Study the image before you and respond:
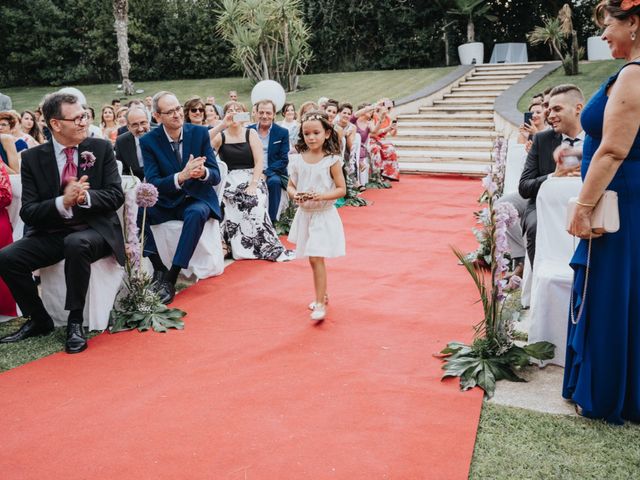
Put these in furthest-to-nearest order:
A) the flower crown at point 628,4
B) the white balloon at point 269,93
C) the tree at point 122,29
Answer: the tree at point 122,29 < the white balloon at point 269,93 < the flower crown at point 628,4

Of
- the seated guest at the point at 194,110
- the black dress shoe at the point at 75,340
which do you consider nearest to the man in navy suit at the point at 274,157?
the seated guest at the point at 194,110

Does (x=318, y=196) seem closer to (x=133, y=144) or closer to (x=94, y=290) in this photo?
(x=94, y=290)

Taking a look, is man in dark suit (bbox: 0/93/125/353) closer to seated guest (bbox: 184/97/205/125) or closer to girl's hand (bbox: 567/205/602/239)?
seated guest (bbox: 184/97/205/125)

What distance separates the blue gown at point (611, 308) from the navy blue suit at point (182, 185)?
3334mm

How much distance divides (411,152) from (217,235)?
8.44 metres

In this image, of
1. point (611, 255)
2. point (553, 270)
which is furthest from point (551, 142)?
point (611, 255)

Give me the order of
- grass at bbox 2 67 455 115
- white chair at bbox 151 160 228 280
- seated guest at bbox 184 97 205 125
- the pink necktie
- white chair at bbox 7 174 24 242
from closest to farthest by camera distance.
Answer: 1. the pink necktie
2. white chair at bbox 7 174 24 242
3. white chair at bbox 151 160 228 280
4. seated guest at bbox 184 97 205 125
5. grass at bbox 2 67 455 115

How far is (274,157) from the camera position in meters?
7.53

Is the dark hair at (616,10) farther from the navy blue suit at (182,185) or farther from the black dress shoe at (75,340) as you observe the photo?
the black dress shoe at (75,340)

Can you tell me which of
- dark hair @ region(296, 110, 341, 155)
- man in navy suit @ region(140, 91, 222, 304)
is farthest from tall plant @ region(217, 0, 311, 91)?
dark hair @ region(296, 110, 341, 155)

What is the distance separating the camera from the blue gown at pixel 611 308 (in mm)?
2717

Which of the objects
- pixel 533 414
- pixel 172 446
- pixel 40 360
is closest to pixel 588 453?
pixel 533 414

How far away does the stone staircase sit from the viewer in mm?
12359

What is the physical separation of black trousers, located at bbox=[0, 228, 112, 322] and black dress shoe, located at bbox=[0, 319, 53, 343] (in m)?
0.04
